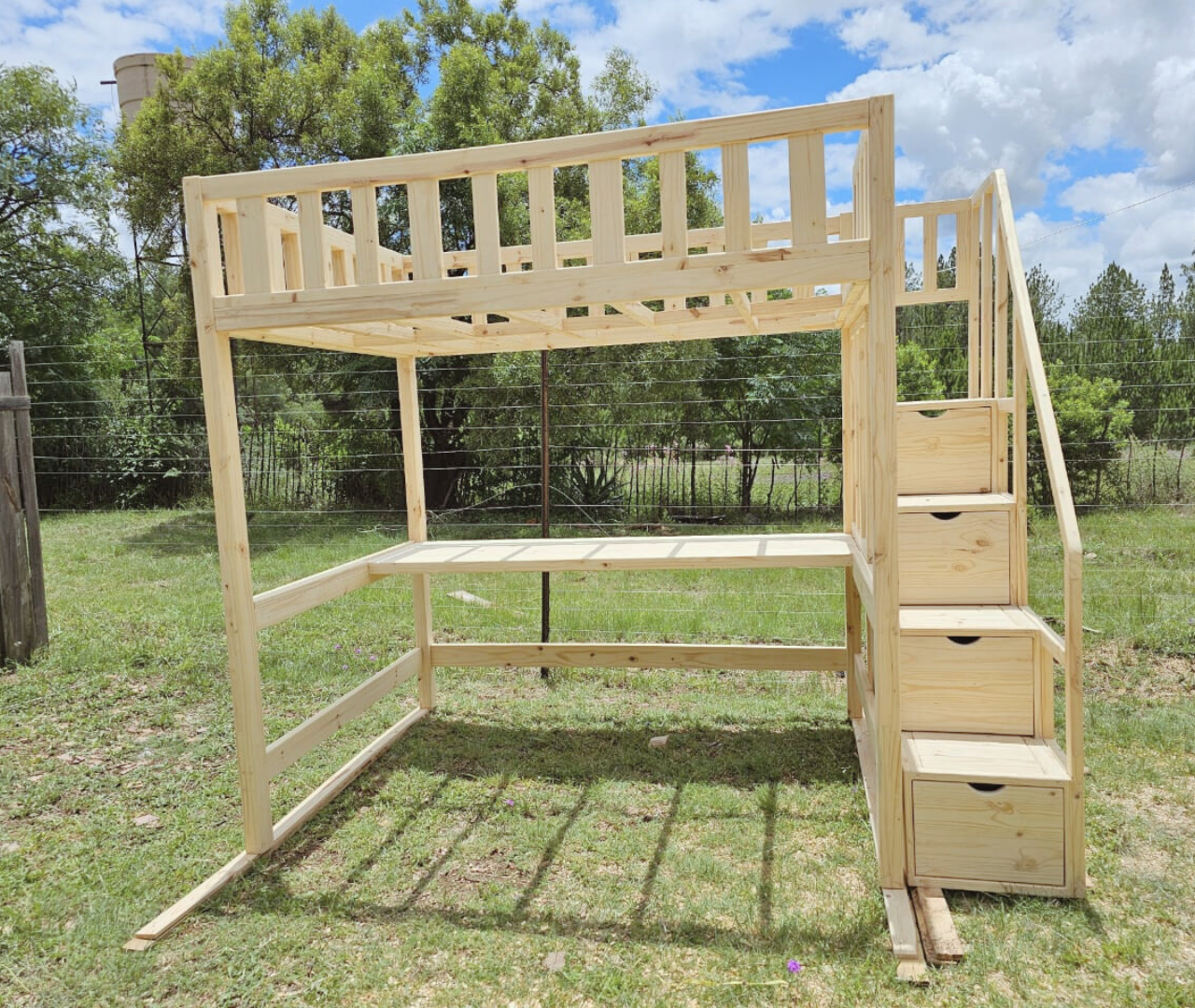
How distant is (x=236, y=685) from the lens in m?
2.95

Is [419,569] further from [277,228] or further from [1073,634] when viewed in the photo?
[1073,634]

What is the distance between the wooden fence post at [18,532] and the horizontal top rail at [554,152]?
323cm

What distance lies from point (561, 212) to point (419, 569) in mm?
7142

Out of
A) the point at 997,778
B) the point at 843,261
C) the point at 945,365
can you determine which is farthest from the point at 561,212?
the point at 997,778

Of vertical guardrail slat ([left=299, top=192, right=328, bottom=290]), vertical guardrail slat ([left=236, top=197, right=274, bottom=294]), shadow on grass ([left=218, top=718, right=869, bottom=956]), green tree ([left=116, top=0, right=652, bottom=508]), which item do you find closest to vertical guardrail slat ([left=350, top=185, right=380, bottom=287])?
vertical guardrail slat ([left=299, top=192, right=328, bottom=290])

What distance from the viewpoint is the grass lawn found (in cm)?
233

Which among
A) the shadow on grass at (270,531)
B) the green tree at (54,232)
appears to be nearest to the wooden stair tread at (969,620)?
the shadow on grass at (270,531)

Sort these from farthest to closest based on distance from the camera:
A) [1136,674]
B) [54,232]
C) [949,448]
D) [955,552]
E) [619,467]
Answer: [54,232] → [619,467] → [1136,674] → [949,448] → [955,552]

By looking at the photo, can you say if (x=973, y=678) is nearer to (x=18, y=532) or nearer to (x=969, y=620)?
(x=969, y=620)

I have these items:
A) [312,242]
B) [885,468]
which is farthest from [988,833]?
[312,242]

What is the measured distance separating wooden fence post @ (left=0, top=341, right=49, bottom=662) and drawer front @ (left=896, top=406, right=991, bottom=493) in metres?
4.86

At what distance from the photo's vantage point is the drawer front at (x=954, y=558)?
3254 mm

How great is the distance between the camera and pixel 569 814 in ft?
10.9

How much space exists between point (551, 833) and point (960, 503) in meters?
1.98
